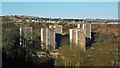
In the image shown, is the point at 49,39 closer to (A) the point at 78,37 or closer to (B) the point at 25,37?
(A) the point at 78,37

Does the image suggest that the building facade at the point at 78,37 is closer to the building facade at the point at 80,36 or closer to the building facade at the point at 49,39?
the building facade at the point at 80,36

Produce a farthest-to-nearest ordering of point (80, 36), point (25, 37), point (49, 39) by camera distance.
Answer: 1. point (80, 36)
2. point (49, 39)
3. point (25, 37)

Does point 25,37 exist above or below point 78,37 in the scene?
above

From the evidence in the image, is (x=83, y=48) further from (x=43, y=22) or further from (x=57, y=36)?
(x=43, y=22)

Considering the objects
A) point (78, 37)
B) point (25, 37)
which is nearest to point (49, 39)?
point (78, 37)

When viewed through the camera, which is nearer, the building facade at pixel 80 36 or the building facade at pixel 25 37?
the building facade at pixel 25 37

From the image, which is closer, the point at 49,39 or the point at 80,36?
the point at 49,39

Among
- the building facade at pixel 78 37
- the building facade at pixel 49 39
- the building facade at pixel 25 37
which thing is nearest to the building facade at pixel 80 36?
the building facade at pixel 78 37

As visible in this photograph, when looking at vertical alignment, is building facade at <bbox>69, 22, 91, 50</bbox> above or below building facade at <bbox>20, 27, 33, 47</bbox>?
below

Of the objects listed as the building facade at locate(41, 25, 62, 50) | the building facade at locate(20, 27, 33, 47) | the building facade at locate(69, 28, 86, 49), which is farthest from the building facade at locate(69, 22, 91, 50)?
the building facade at locate(20, 27, 33, 47)

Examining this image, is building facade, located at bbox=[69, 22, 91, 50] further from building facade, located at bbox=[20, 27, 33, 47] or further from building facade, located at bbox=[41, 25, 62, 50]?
building facade, located at bbox=[20, 27, 33, 47]

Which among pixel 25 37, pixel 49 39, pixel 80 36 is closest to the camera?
pixel 25 37

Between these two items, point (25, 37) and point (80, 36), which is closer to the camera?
point (25, 37)
